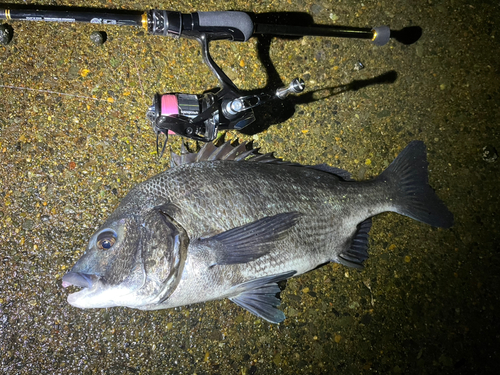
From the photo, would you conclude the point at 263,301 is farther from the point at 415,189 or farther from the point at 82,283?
the point at 415,189

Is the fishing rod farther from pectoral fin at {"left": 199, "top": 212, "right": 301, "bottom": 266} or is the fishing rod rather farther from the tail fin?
the tail fin

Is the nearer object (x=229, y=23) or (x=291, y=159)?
(x=229, y=23)

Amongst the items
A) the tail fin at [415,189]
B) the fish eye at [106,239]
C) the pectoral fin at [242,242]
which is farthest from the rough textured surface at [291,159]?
the pectoral fin at [242,242]

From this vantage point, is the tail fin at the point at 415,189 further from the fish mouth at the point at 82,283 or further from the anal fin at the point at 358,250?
the fish mouth at the point at 82,283

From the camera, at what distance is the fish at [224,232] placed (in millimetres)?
1551

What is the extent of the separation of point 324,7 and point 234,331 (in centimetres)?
275

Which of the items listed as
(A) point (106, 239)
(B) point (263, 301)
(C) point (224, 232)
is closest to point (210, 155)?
(C) point (224, 232)

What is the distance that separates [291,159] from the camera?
2514mm

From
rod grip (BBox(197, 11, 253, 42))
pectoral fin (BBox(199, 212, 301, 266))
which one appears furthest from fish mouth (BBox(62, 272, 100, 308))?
rod grip (BBox(197, 11, 253, 42))

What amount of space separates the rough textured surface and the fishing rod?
0.45 m

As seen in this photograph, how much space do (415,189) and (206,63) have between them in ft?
5.85

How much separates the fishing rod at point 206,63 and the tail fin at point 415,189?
111 cm

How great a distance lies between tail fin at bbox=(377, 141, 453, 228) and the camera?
2328mm

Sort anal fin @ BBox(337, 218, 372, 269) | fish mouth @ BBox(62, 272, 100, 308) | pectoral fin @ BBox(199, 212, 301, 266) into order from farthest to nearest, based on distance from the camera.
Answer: anal fin @ BBox(337, 218, 372, 269) < pectoral fin @ BBox(199, 212, 301, 266) < fish mouth @ BBox(62, 272, 100, 308)
